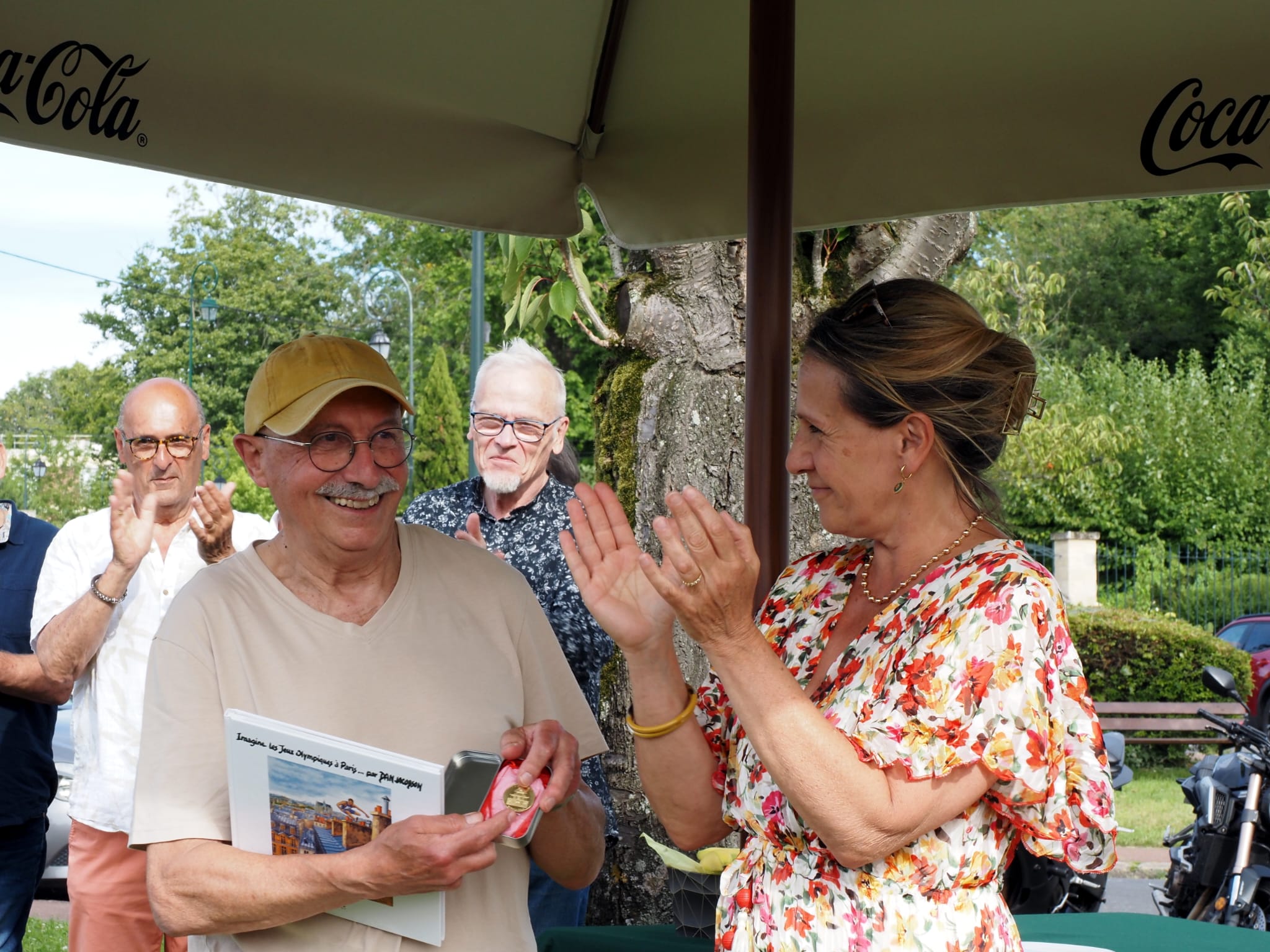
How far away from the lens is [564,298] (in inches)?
204

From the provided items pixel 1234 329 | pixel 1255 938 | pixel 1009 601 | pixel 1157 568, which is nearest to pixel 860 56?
pixel 1009 601

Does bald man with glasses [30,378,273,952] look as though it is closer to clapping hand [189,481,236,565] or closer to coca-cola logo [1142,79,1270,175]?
clapping hand [189,481,236,565]

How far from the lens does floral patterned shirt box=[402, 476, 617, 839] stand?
3361 millimetres

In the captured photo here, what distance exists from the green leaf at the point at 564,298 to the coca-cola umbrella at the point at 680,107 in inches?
70.0

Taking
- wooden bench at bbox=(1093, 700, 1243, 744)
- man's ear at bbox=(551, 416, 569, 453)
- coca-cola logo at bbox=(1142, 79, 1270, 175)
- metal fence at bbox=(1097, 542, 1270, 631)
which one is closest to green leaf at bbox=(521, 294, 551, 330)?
man's ear at bbox=(551, 416, 569, 453)

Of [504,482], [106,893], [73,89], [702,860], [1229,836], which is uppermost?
[73,89]

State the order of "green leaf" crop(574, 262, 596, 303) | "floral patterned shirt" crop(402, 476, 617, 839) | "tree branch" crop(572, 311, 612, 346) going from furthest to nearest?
1. "green leaf" crop(574, 262, 596, 303)
2. "tree branch" crop(572, 311, 612, 346)
3. "floral patterned shirt" crop(402, 476, 617, 839)

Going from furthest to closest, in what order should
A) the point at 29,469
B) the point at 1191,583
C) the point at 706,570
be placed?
the point at 29,469, the point at 1191,583, the point at 706,570

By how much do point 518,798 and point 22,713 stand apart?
227 cm

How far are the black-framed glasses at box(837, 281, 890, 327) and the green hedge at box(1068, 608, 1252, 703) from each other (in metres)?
12.7

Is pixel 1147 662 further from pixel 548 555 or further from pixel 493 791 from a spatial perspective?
pixel 493 791

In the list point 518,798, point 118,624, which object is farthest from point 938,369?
point 118,624

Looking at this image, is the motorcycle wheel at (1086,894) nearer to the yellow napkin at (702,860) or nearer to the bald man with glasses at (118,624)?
the yellow napkin at (702,860)

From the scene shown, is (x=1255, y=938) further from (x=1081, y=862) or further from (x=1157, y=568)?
(x=1157, y=568)
